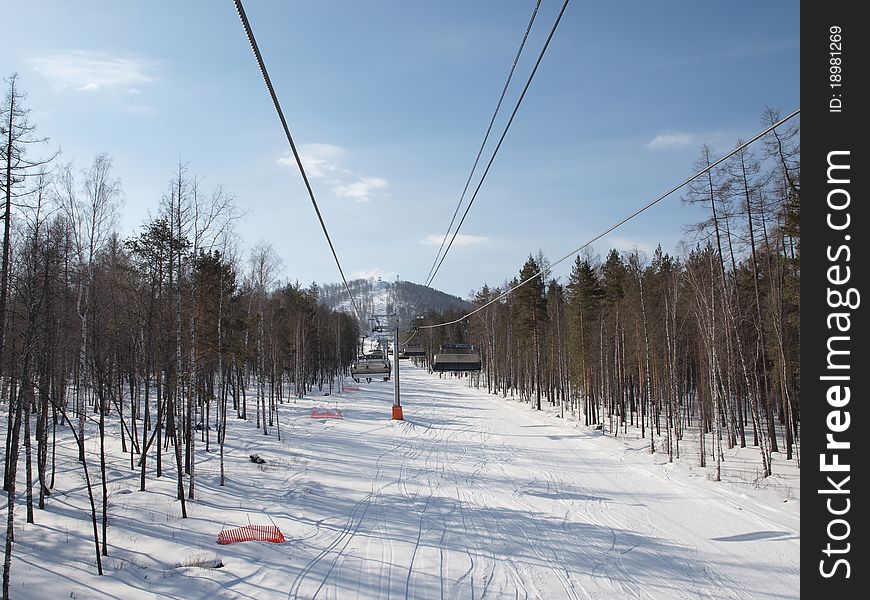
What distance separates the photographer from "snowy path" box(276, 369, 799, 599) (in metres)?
8.77

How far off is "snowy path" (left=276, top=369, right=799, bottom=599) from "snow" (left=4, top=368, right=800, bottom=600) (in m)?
0.05

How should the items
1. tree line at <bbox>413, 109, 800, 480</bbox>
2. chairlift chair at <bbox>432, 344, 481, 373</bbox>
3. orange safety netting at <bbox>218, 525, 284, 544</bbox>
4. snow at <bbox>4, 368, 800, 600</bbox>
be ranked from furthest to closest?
chairlift chair at <bbox>432, 344, 481, 373</bbox> < tree line at <bbox>413, 109, 800, 480</bbox> < orange safety netting at <bbox>218, 525, 284, 544</bbox> < snow at <bbox>4, 368, 800, 600</bbox>

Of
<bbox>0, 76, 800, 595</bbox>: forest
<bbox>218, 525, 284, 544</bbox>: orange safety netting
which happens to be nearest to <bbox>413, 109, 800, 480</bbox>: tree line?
<bbox>0, 76, 800, 595</bbox>: forest

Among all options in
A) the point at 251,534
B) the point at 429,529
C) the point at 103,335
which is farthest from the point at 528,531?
the point at 103,335

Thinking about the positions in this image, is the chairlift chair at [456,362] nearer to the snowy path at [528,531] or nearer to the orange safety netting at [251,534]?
the snowy path at [528,531]

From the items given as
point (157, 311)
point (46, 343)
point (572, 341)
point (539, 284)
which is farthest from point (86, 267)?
point (539, 284)

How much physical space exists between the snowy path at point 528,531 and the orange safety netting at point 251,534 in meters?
0.85

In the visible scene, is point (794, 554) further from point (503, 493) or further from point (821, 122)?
point (821, 122)

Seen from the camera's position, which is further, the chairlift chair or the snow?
the chairlift chair

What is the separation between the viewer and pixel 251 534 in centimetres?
1118

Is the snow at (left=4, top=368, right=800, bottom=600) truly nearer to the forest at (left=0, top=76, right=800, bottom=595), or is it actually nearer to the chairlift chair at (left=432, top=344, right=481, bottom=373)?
the forest at (left=0, top=76, right=800, bottom=595)

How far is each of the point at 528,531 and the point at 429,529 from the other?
217cm

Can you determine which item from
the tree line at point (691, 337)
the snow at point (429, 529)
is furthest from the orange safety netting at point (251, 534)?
the tree line at point (691, 337)

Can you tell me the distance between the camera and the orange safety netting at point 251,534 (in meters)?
10.9
